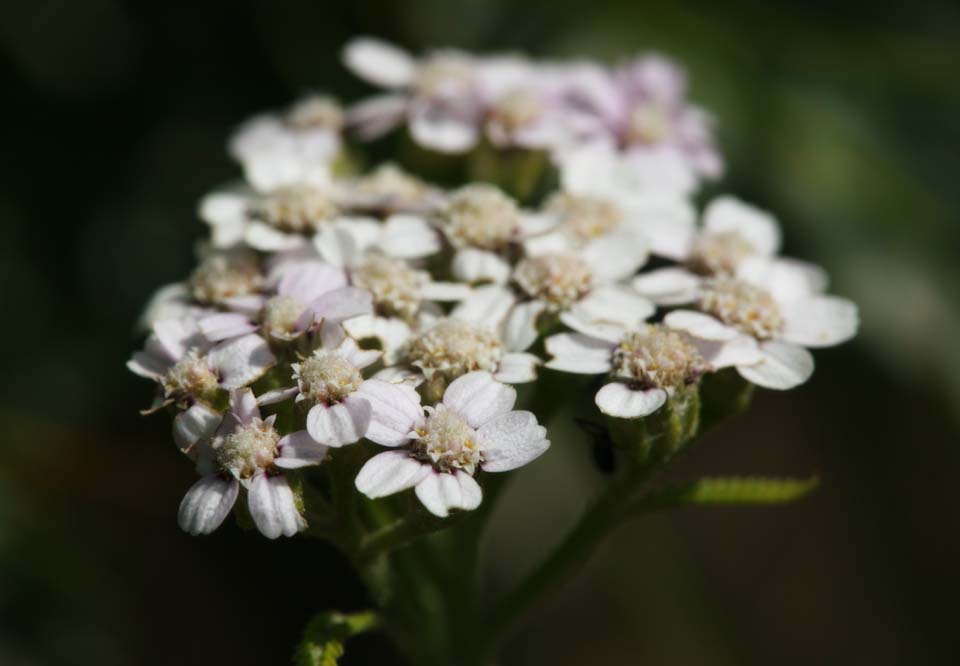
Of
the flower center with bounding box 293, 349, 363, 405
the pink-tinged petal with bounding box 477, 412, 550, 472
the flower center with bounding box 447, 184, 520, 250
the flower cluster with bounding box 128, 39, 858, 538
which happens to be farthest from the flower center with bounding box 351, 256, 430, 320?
the pink-tinged petal with bounding box 477, 412, 550, 472

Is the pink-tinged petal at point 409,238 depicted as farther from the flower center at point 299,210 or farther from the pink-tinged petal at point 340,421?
the pink-tinged petal at point 340,421

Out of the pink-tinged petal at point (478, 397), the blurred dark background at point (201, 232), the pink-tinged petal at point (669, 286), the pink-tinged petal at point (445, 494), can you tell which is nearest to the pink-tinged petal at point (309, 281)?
the pink-tinged petal at point (478, 397)

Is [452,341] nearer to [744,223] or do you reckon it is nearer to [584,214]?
[584,214]

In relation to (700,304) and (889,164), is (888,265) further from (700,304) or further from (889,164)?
(700,304)

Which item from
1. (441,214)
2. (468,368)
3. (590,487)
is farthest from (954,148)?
(468,368)

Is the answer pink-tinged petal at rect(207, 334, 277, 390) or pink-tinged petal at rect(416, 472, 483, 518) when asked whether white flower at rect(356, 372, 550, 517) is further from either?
pink-tinged petal at rect(207, 334, 277, 390)
